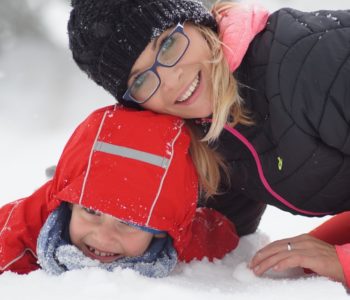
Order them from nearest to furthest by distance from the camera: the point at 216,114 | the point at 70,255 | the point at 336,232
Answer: the point at 70,255 → the point at 216,114 → the point at 336,232

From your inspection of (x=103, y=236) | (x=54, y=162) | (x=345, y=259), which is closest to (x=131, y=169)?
(x=103, y=236)

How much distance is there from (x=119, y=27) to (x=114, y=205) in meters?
0.51

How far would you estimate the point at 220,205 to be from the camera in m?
2.10

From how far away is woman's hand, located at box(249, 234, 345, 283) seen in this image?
141cm

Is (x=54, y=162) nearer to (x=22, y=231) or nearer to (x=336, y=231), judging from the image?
(x=22, y=231)

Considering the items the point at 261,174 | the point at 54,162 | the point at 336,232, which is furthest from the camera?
the point at 54,162

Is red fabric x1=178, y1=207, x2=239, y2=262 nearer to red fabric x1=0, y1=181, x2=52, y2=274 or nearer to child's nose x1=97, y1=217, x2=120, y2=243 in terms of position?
child's nose x1=97, y1=217, x2=120, y2=243

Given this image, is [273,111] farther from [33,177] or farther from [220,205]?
[33,177]

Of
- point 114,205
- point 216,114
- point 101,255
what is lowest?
point 101,255

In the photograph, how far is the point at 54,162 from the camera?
11.5 ft

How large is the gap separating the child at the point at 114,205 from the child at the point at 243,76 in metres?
0.10

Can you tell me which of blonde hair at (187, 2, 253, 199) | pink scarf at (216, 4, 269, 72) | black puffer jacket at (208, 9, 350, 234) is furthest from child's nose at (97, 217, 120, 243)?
pink scarf at (216, 4, 269, 72)

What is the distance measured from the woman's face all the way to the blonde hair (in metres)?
0.02

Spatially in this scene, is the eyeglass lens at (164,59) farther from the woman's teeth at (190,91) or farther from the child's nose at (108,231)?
the child's nose at (108,231)
